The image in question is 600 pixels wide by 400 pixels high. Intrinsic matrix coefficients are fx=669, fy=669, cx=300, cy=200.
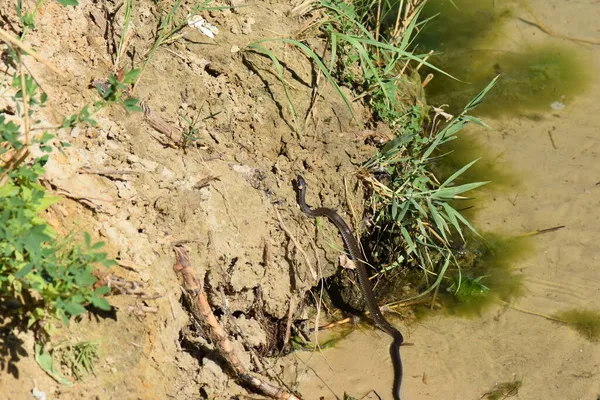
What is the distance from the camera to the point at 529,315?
17.7ft

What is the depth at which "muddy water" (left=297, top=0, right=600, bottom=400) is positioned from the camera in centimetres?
491

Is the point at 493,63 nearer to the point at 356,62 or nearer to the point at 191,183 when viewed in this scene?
the point at 356,62

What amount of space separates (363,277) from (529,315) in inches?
55.2

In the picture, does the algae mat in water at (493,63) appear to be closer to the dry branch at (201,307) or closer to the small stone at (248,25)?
the small stone at (248,25)

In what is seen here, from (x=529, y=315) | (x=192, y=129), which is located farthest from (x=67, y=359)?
(x=529, y=315)

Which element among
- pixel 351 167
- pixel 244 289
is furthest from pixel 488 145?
pixel 244 289

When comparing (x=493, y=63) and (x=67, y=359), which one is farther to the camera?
(x=493, y=63)

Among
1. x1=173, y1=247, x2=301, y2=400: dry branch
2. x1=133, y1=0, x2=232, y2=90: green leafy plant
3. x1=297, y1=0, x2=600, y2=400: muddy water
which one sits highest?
x1=133, y1=0, x2=232, y2=90: green leafy plant

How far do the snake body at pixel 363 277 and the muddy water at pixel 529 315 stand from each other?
0.07 metres

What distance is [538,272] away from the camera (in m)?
5.66

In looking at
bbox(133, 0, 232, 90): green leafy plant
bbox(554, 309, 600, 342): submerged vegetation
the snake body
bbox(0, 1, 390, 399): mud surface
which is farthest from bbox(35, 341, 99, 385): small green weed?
bbox(554, 309, 600, 342): submerged vegetation

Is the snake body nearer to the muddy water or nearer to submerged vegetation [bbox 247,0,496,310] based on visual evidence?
Answer: the muddy water

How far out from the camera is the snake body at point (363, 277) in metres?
4.94

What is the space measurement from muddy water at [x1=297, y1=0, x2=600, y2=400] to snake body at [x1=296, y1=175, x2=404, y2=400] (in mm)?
67
